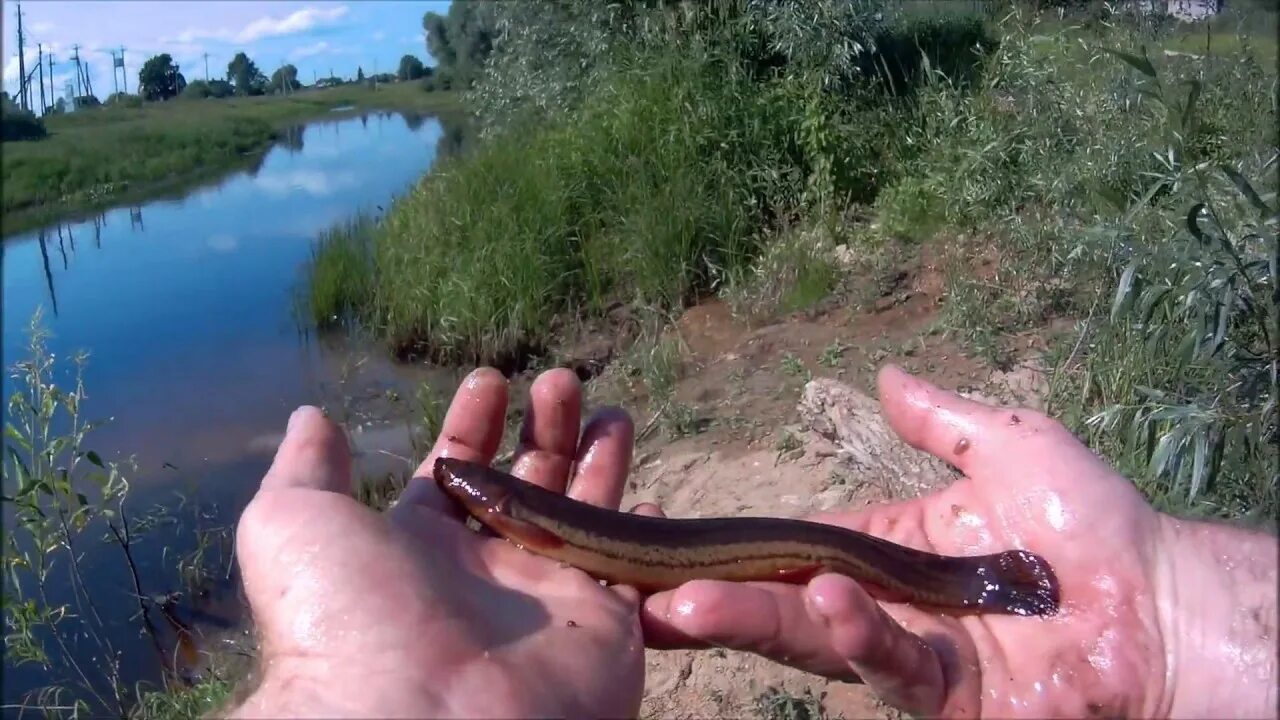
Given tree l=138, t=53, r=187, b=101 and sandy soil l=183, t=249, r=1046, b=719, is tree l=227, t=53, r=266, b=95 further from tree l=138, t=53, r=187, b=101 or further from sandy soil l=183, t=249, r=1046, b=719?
sandy soil l=183, t=249, r=1046, b=719

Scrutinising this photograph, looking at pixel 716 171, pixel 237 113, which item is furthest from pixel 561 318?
pixel 237 113

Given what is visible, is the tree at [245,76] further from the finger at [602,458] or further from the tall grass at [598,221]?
the tall grass at [598,221]

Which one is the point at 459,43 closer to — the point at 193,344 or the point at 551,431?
the point at 193,344

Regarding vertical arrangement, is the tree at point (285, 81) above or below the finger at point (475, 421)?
above

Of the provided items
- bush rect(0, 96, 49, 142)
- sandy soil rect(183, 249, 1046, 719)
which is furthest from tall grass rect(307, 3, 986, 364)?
bush rect(0, 96, 49, 142)

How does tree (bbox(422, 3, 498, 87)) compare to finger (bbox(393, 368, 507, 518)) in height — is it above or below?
above

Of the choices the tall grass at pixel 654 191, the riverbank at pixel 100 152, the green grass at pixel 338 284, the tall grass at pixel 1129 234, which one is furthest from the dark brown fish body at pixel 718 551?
the green grass at pixel 338 284
